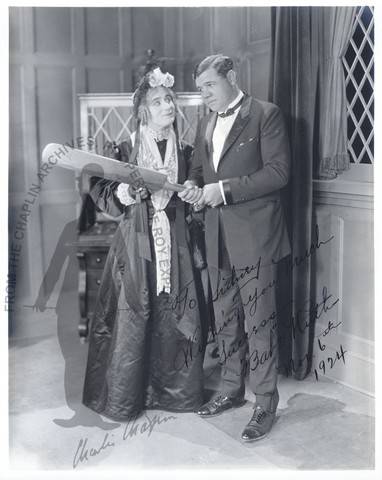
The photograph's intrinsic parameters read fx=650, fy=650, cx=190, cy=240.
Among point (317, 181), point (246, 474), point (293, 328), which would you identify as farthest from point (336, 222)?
point (246, 474)

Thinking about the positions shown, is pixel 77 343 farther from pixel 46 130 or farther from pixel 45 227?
Result: pixel 46 130

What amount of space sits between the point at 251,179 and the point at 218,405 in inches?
34.5

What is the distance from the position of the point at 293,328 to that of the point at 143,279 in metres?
0.73

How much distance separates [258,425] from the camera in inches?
92.2

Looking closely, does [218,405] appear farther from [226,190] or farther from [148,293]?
[226,190]

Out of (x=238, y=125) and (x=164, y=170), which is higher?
(x=238, y=125)

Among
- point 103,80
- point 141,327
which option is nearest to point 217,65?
point 103,80

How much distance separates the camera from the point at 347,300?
8.36 feet

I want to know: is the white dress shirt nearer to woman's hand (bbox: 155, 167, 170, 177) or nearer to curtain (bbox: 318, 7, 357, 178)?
woman's hand (bbox: 155, 167, 170, 177)

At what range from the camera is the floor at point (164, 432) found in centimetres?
213

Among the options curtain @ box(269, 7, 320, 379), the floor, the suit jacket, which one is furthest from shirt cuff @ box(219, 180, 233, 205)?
the floor

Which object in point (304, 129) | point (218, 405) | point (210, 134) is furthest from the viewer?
point (304, 129)

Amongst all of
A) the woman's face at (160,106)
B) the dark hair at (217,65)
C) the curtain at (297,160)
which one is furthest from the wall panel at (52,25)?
the curtain at (297,160)

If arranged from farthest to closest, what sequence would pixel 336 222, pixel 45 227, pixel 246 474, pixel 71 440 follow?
pixel 336 222 < pixel 45 227 < pixel 71 440 < pixel 246 474
